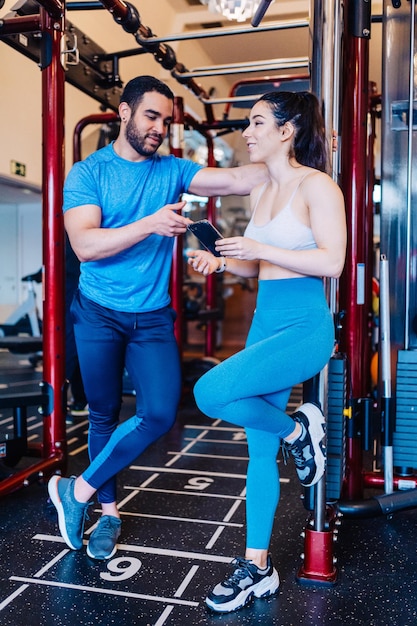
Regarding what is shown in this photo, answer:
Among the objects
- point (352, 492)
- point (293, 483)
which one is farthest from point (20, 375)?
point (352, 492)

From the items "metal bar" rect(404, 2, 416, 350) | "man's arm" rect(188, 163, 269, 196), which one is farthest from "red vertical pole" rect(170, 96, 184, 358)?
"man's arm" rect(188, 163, 269, 196)

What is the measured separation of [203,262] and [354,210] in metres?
1.08

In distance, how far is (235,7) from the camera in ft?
9.75

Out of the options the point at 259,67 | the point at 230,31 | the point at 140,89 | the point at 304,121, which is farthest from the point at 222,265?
the point at 259,67

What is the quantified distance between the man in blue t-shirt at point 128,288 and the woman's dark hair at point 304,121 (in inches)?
11.9

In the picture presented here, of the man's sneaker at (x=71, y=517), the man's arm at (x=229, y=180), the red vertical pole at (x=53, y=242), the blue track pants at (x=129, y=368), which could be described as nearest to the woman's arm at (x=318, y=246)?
the man's arm at (x=229, y=180)

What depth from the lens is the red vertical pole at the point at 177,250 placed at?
14.1ft

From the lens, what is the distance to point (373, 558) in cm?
225

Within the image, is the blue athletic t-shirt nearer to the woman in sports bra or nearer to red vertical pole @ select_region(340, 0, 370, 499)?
the woman in sports bra

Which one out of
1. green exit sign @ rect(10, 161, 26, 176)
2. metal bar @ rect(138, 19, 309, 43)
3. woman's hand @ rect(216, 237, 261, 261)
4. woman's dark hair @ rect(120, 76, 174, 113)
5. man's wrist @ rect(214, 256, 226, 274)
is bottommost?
man's wrist @ rect(214, 256, 226, 274)

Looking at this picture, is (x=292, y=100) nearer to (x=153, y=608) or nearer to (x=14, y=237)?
(x=153, y=608)

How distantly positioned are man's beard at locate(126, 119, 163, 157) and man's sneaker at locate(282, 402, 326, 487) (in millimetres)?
1062

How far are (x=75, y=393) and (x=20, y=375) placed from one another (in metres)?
1.25

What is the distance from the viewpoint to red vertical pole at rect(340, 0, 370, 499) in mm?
2682
